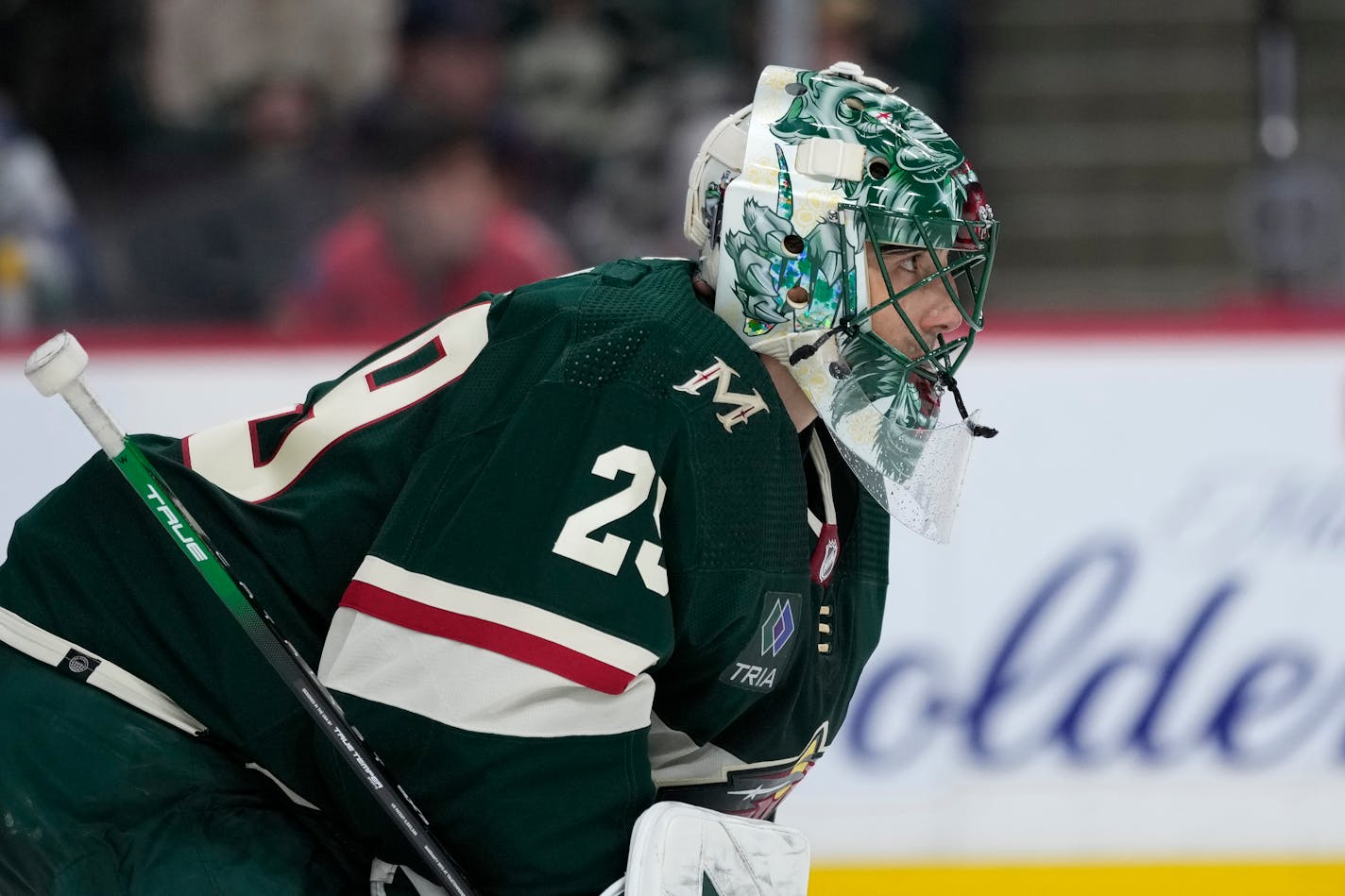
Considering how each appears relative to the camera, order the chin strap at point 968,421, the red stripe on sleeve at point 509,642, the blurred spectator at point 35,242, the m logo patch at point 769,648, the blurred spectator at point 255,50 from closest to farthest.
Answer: the red stripe on sleeve at point 509,642
the m logo patch at point 769,648
the chin strap at point 968,421
the blurred spectator at point 35,242
the blurred spectator at point 255,50

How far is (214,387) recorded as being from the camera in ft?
10.9

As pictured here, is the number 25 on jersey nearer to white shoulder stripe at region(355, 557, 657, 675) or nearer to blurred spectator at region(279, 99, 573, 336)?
white shoulder stripe at region(355, 557, 657, 675)

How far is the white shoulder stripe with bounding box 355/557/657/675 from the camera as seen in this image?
4.68ft

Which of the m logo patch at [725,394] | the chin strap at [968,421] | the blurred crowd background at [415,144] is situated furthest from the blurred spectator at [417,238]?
the m logo patch at [725,394]

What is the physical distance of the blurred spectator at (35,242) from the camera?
4.00 m

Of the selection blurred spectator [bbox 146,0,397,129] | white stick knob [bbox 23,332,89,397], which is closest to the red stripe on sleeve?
white stick knob [bbox 23,332,89,397]

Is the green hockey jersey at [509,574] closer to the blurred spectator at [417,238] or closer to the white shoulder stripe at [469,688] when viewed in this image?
the white shoulder stripe at [469,688]

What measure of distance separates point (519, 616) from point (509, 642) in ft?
0.07

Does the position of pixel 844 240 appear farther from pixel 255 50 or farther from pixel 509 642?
pixel 255 50

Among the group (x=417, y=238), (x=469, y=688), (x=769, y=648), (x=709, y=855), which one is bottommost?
(x=417, y=238)

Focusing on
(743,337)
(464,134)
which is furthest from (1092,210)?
(743,337)

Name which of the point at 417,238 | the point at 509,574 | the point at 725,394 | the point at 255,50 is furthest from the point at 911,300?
the point at 255,50

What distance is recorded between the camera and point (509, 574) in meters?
1.43

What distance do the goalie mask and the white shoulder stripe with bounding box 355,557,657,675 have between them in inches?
13.7
